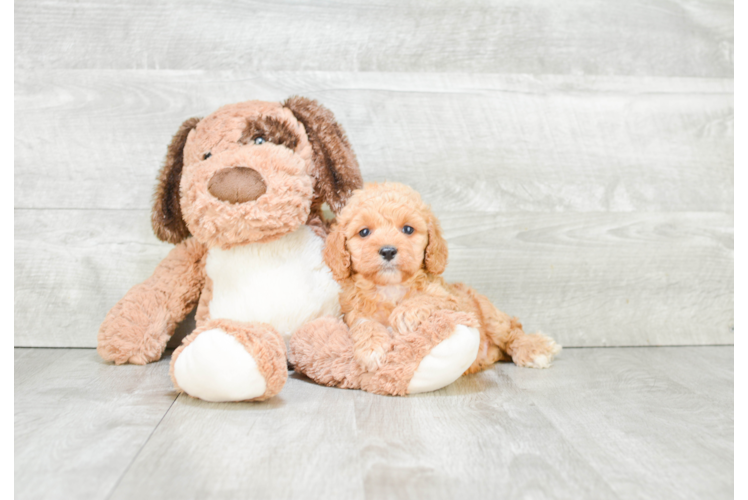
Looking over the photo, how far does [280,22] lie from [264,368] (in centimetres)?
74

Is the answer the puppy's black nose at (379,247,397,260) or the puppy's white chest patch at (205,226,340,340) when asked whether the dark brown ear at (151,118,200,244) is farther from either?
the puppy's black nose at (379,247,397,260)

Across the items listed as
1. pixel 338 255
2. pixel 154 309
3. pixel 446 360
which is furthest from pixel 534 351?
pixel 154 309

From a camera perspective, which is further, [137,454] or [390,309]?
[390,309]

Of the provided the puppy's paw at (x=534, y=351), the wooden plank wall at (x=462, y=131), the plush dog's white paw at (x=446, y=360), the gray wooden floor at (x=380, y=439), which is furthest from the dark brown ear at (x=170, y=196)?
the puppy's paw at (x=534, y=351)

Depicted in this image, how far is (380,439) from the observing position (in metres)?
0.79

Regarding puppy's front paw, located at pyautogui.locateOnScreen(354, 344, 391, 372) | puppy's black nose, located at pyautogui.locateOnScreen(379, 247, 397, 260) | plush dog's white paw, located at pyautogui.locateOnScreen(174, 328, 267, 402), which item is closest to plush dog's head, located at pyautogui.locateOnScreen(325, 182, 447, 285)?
puppy's black nose, located at pyautogui.locateOnScreen(379, 247, 397, 260)

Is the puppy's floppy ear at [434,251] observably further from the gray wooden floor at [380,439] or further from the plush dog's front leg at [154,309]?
the plush dog's front leg at [154,309]

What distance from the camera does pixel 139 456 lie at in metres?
0.74

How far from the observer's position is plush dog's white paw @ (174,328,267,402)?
2.82 ft

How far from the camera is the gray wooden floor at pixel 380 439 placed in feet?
2.23

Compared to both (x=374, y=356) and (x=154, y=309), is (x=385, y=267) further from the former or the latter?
(x=154, y=309)

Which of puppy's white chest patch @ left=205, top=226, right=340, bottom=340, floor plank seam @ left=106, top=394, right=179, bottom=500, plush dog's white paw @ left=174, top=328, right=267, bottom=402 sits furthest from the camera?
puppy's white chest patch @ left=205, top=226, right=340, bottom=340

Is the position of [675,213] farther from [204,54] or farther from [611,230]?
[204,54]

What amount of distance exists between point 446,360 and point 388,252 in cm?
18
